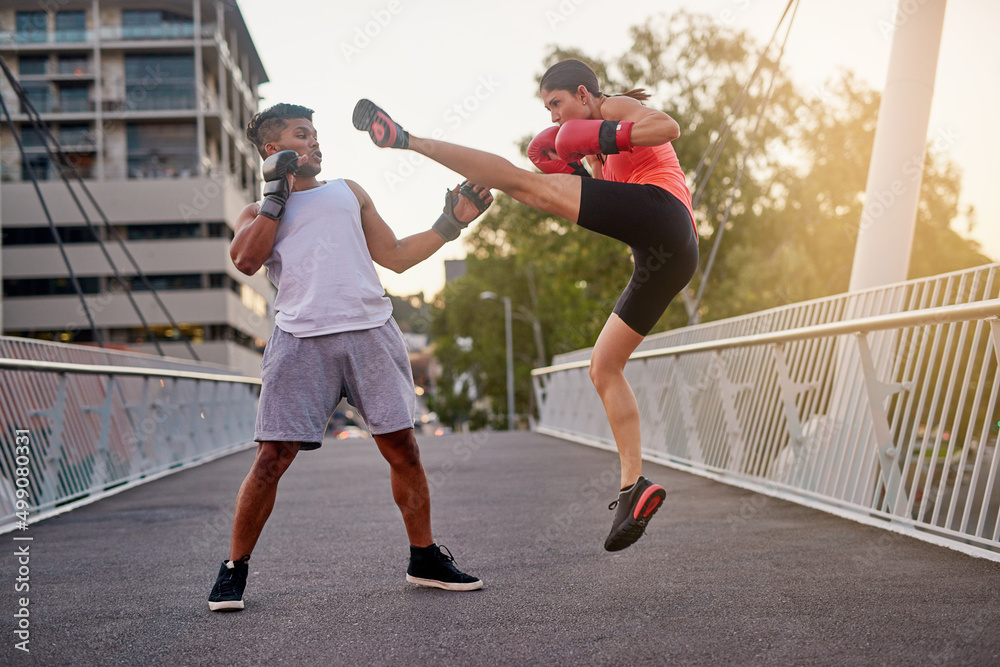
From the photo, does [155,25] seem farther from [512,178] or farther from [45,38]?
[512,178]

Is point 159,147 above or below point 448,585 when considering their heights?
above

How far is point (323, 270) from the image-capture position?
379 cm

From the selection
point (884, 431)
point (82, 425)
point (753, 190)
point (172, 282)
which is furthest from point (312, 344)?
point (172, 282)

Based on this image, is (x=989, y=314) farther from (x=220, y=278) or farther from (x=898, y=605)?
(x=220, y=278)

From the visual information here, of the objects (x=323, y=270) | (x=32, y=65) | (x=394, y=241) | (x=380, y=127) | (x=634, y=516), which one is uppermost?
(x=32, y=65)

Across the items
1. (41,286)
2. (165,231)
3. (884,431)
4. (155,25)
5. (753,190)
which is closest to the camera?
(884,431)

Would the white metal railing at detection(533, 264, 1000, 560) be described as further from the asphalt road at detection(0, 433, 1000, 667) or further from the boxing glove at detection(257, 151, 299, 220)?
the boxing glove at detection(257, 151, 299, 220)

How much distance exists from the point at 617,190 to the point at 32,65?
5971 centimetres

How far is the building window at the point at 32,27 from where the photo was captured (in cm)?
5384

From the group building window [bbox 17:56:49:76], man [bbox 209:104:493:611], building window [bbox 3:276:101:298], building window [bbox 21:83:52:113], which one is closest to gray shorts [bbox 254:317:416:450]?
man [bbox 209:104:493:611]

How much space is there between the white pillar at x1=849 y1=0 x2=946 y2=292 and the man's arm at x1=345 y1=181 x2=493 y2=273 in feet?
19.6

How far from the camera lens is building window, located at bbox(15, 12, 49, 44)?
5384cm

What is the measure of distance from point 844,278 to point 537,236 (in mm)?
11251

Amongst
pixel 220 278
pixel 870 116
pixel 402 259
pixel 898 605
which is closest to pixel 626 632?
pixel 898 605
